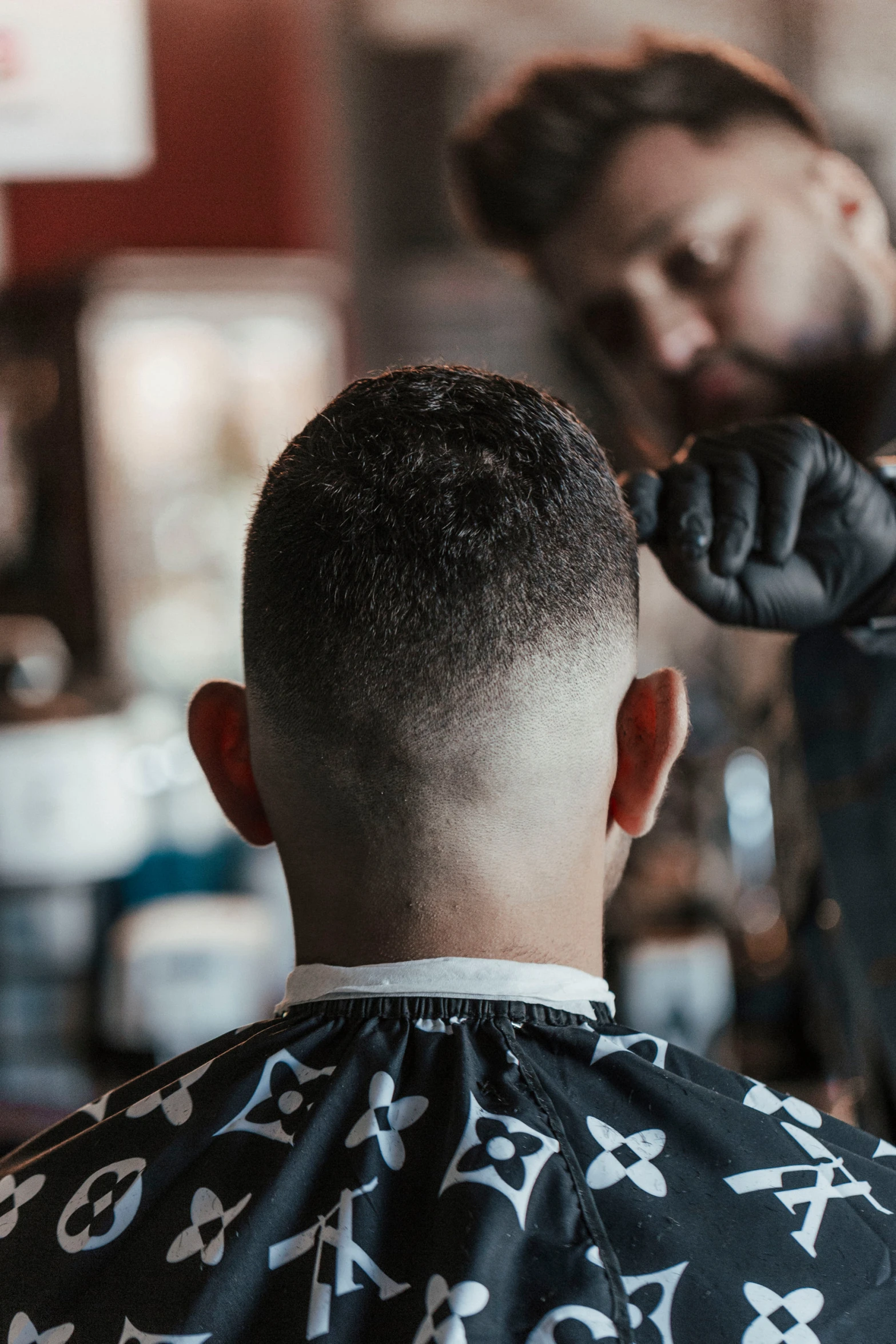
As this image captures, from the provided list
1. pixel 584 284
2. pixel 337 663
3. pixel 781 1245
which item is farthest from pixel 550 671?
pixel 584 284

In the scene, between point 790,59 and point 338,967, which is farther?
point 790,59

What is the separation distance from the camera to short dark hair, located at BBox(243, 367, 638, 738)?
0.90 m

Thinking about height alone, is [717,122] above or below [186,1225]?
above

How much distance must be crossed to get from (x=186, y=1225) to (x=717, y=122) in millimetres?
1705

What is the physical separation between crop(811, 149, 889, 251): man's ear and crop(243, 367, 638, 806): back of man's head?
115 cm

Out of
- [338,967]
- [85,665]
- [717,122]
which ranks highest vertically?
[717,122]

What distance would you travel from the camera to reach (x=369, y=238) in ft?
14.7

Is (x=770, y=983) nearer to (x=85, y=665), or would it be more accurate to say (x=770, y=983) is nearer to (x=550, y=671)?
(x=85, y=665)

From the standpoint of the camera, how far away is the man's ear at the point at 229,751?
1.05 m

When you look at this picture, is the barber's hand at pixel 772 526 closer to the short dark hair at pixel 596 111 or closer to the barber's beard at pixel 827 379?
the barber's beard at pixel 827 379

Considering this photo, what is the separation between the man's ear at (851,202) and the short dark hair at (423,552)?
1.15 m

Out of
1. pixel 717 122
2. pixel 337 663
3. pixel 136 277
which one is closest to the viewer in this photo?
pixel 337 663

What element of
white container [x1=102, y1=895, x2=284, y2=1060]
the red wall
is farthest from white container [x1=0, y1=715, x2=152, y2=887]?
the red wall

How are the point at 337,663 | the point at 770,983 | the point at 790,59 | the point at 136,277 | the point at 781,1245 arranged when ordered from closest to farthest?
the point at 781,1245
the point at 337,663
the point at 770,983
the point at 790,59
the point at 136,277
